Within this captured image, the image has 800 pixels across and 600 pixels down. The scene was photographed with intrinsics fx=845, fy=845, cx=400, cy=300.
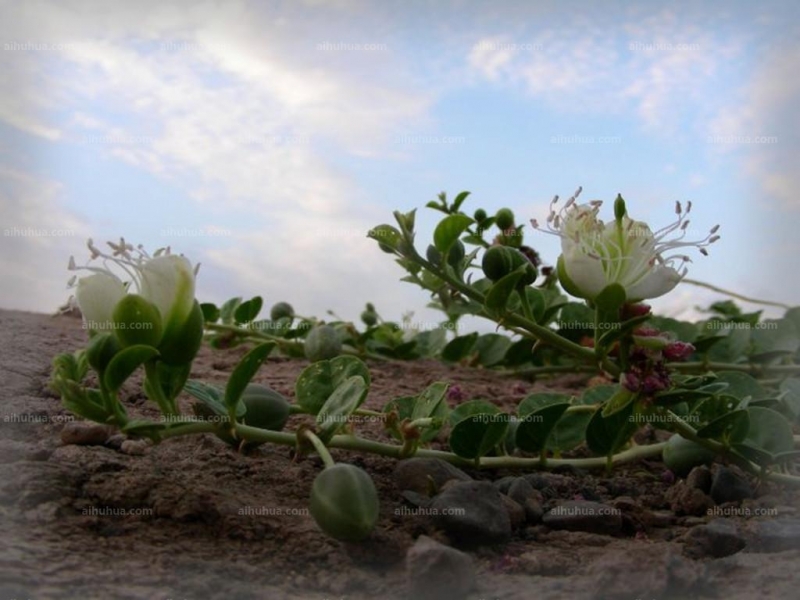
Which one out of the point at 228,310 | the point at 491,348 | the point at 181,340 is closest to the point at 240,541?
the point at 181,340

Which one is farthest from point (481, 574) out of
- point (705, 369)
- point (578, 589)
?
point (705, 369)

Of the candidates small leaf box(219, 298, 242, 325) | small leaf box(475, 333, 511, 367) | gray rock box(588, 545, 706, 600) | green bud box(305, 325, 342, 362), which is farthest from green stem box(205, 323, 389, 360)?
gray rock box(588, 545, 706, 600)

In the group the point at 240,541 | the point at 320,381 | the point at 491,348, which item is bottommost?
the point at 240,541

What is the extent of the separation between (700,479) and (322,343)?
3.93ft

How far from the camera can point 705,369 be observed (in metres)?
2.45

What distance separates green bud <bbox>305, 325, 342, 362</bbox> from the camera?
2475mm

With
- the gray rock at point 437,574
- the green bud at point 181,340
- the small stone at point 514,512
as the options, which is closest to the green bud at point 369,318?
the small stone at point 514,512

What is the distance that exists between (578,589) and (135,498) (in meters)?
0.67

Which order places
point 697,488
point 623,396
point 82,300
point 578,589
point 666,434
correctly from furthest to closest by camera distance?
point 666,434 < point 697,488 < point 623,396 < point 82,300 < point 578,589

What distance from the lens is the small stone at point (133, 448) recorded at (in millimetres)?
1473

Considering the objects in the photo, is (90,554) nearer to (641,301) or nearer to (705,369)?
(641,301)

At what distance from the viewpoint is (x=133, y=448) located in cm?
148

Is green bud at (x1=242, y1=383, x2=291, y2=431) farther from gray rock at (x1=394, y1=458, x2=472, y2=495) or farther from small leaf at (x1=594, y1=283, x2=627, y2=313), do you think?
small leaf at (x1=594, y1=283, x2=627, y2=313)

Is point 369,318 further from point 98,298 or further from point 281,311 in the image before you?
point 98,298
